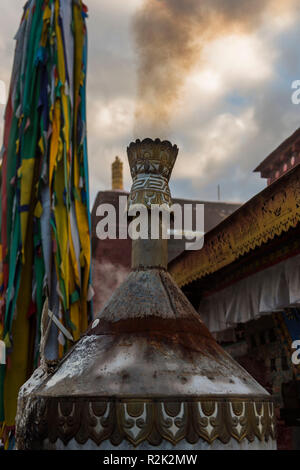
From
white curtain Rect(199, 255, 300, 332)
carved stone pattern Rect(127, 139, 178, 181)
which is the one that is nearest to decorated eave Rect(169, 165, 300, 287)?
white curtain Rect(199, 255, 300, 332)

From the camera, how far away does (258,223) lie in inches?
119

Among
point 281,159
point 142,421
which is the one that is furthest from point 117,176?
point 142,421

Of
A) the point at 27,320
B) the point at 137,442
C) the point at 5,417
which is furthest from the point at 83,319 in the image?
the point at 137,442

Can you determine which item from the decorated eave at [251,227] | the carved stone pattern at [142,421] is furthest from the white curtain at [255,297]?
the carved stone pattern at [142,421]

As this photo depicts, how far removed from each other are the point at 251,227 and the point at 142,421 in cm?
210

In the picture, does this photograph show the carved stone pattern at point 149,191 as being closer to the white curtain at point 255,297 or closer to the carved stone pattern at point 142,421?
the carved stone pattern at point 142,421

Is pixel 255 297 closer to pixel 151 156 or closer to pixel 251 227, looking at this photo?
pixel 251 227

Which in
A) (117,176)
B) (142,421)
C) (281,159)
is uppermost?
(117,176)

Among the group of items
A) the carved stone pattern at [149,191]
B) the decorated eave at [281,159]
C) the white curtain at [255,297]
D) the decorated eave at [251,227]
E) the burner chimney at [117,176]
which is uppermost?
the burner chimney at [117,176]

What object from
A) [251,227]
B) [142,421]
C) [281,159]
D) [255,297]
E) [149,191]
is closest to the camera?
[142,421]

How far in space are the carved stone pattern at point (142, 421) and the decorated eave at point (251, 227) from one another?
151 cm

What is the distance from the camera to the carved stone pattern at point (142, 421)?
1.27 meters

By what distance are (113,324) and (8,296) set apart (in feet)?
5.67

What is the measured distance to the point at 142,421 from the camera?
1.27 metres
